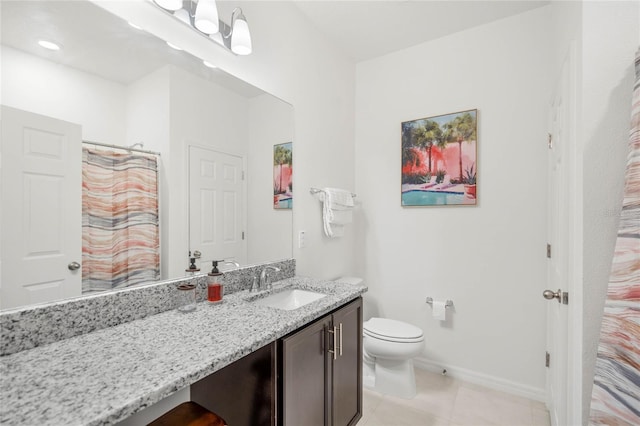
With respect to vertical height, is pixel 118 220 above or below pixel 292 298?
above

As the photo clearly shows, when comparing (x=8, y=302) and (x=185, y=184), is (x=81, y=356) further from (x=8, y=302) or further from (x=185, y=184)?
→ (x=185, y=184)

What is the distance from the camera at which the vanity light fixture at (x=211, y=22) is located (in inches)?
53.6

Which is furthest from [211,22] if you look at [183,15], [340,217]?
[340,217]

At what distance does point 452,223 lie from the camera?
2395 mm

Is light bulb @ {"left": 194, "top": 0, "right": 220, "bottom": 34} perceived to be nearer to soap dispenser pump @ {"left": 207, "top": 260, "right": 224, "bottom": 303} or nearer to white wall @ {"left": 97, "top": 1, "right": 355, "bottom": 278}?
white wall @ {"left": 97, "top": 1, "right": 355, "bottom": 278}

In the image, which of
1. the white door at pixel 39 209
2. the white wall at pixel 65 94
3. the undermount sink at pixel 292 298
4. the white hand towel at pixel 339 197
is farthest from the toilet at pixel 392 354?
the white wall at pixel 65 94

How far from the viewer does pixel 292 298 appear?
5.74ft

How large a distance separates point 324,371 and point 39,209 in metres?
1.25

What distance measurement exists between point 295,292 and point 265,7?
5.74 feet

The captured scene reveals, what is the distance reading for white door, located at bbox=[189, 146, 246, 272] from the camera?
1.46 m

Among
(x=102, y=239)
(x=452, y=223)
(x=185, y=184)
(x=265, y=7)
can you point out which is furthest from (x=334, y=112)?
(x=102, y=239)

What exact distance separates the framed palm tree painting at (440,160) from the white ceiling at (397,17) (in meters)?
0.65

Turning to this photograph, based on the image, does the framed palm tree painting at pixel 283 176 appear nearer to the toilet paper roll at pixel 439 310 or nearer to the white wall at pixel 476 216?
the white wall at pixel 476 216

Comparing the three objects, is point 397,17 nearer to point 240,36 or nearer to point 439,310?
point 240,36
